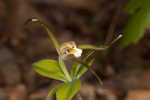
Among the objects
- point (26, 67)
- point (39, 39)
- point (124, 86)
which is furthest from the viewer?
point (39, 39)

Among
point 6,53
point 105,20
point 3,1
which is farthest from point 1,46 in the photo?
point 105,20

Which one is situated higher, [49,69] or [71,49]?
[71,49]

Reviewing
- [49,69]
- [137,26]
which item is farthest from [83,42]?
[49,69]

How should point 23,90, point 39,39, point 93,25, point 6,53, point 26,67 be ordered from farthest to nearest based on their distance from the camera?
point 93,25, point 39,39, point 6,53, point 26,67, point 23,90

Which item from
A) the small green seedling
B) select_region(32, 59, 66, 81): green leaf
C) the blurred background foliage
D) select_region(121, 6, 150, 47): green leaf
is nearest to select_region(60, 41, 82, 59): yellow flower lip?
the small green seedling

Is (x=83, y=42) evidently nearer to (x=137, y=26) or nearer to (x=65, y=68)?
(x=137, y=26)

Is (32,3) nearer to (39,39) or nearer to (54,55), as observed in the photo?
(39,39)

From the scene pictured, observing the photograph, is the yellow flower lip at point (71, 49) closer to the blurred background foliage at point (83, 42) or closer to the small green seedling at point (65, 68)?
the small green seedling at point (65, 68)
